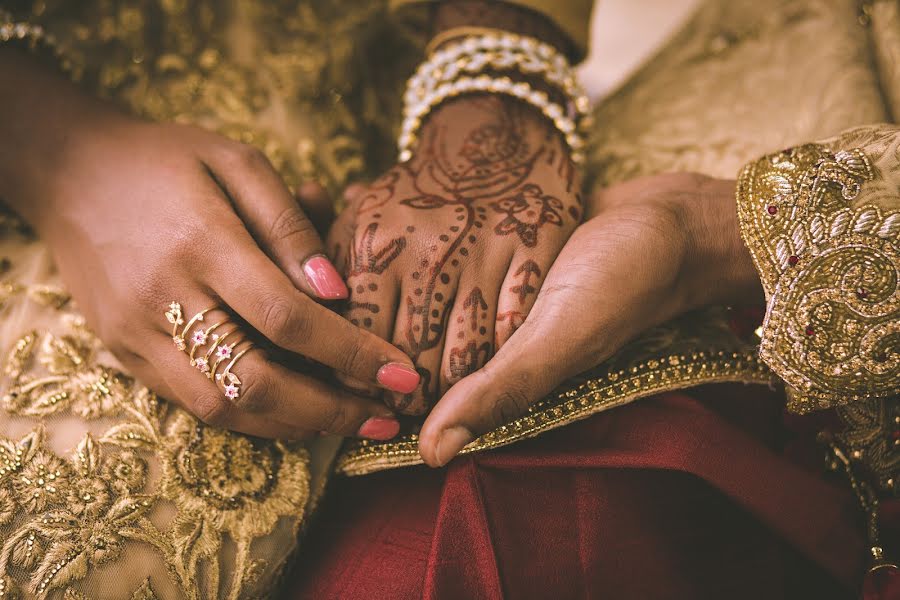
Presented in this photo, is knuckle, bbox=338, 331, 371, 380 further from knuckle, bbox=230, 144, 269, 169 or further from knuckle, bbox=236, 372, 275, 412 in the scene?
knuckle, bbox=230, 144, 269, 169

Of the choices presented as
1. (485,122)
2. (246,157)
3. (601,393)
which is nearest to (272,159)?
(246,157)

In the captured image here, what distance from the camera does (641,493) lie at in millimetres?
513

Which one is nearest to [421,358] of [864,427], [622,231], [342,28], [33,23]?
[622,231]

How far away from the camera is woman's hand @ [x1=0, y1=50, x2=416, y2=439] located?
0.51 m

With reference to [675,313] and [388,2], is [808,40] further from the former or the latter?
[388,2]

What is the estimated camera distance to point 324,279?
0.54 meters

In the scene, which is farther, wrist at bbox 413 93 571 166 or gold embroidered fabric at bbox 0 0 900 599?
wrist at bbox 413 93 571 166

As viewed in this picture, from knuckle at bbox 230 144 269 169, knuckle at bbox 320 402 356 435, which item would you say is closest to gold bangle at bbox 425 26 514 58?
knuckle at bbox 230 144 269 169

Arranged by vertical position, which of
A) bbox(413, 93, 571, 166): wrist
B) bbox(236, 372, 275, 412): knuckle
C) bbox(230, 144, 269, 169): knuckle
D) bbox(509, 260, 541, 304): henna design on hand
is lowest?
bbox(236, 372, 275, 412): knuckle

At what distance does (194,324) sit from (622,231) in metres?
0.39

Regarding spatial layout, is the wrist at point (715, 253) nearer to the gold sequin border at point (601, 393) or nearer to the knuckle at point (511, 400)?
the gold sequin border at point (601, 393)

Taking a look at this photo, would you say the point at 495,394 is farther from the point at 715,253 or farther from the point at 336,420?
the point at 715,253

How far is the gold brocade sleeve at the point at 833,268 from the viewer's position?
1.54 ft

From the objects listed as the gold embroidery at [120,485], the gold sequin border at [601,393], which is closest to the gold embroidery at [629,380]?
the gold sequin border at [601,393]
